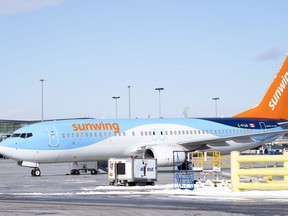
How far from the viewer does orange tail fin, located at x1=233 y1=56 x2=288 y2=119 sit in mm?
59625

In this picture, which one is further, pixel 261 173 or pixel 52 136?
pixel 52 136

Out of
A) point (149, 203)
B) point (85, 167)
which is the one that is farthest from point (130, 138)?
point (149, 203)

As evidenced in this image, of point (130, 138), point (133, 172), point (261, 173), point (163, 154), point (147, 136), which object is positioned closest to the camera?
point (261, 173)

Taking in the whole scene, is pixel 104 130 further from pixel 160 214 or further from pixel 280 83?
pixel 160 214

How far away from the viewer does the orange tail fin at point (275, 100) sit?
59.6 m

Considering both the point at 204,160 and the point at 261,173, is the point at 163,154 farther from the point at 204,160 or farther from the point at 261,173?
the point at 261,173

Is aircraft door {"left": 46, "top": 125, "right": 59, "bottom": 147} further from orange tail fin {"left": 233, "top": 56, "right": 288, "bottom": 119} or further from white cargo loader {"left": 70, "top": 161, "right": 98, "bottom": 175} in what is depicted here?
orange tail fin {"left": 233, "top": 56, "right": 288, "bottom": 119}

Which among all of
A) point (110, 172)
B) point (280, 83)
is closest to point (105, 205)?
point (110, 172)

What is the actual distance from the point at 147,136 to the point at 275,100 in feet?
44.6

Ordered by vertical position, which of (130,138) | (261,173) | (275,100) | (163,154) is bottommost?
(261,173)

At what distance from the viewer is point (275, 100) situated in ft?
197

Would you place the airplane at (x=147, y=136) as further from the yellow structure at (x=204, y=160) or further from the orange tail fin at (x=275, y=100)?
the yellow structure at (x=204, y=160)

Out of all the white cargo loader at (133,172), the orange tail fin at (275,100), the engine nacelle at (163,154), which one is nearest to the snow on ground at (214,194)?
the white cargo loader at (133,172)

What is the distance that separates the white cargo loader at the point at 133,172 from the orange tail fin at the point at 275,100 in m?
26.7
